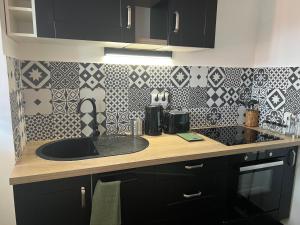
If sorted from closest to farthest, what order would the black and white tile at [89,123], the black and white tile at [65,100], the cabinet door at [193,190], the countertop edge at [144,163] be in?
the countertop edge at [144,163], the cabinet door at [193,190], the black and white tile at [65,100], the black and white tile at [89,123]

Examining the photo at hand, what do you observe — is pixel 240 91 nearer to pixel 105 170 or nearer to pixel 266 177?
pixel 266 177

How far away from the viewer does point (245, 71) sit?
2326 millimetres

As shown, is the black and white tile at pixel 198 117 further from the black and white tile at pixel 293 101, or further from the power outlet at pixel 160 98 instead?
the black and white tile at pixel 293 101

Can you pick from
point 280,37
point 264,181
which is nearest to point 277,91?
point 280,37

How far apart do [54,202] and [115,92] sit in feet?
3.12

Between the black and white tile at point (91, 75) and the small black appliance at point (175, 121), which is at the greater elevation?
the black and white tile at point (91, 75)

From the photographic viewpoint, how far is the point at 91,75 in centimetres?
182

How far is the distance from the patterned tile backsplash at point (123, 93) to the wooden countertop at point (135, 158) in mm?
168

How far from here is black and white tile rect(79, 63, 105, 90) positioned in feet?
5.88

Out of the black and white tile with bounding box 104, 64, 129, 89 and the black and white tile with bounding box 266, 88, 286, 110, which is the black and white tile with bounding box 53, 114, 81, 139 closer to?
the black and white tile with bounding box 104, 64, 129, 89

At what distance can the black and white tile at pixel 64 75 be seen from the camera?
1.71m

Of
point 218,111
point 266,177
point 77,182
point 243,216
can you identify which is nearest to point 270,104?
point 218,111

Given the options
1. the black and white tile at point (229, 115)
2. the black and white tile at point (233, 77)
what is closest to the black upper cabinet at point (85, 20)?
the black and white tile at point (233, 77)

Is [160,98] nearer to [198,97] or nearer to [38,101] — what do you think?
[198,97]
